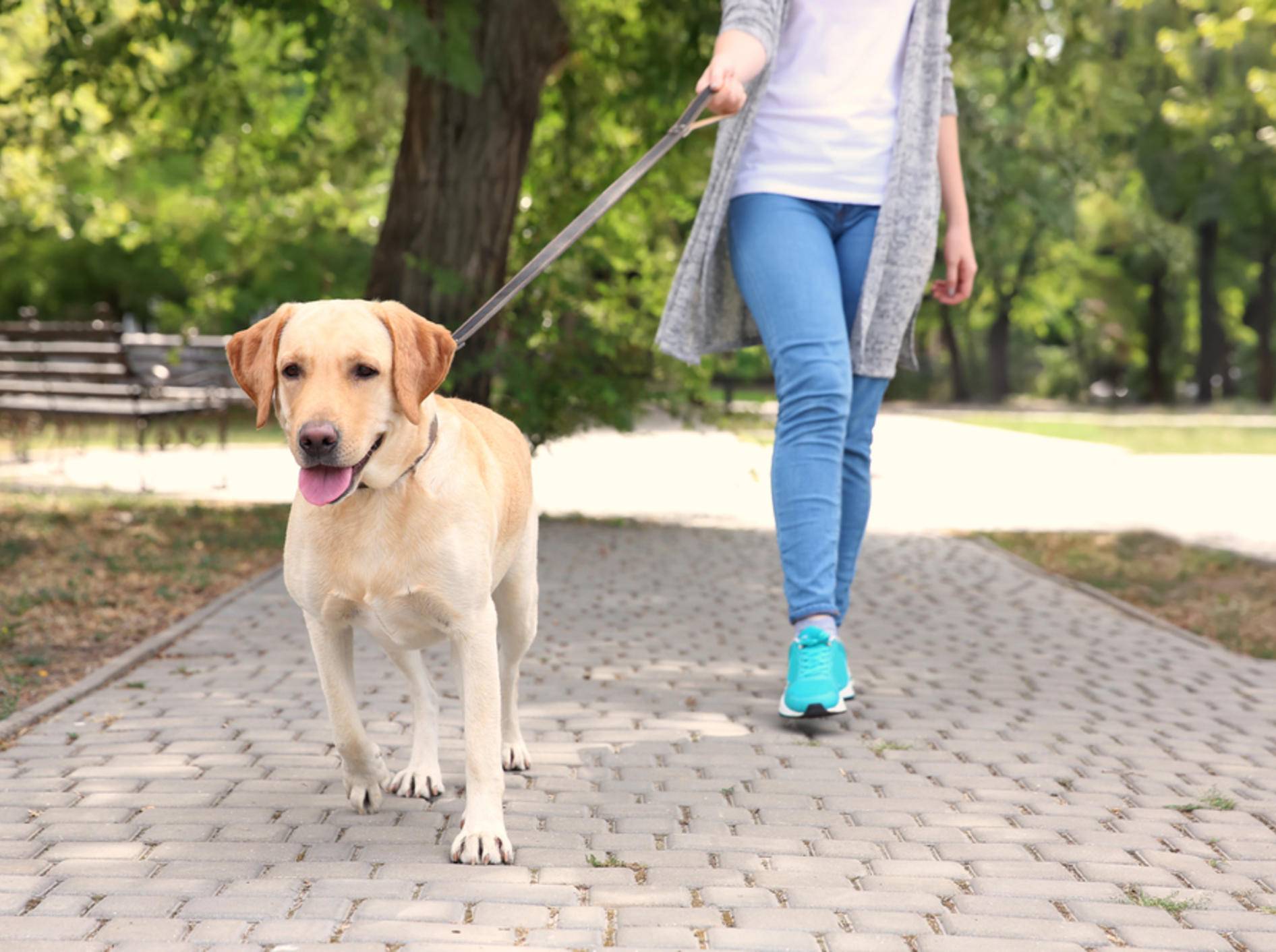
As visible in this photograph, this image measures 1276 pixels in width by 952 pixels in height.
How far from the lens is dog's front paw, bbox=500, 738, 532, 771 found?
448 centimetres

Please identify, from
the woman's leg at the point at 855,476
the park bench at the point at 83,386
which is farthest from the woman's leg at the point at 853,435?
the park bench at the point at 83,386

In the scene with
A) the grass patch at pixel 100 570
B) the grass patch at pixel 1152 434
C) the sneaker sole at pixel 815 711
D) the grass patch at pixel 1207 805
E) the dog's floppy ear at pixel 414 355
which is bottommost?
the grass patch at pixel 1152 434

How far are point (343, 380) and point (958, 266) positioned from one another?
294cm

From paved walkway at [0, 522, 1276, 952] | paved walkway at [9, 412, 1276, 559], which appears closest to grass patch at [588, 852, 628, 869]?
paved walkway at [0, 522, 1276, 952]

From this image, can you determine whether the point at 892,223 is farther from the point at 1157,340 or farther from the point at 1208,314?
the point at 1157,340

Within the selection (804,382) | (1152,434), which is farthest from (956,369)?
(804,382)

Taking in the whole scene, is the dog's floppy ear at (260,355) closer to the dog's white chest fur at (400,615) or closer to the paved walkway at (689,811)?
the dog's white chest fur at (400,615)

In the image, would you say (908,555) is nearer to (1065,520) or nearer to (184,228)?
(1065,520)

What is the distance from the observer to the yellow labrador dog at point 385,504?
11.0ft

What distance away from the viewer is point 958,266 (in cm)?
557

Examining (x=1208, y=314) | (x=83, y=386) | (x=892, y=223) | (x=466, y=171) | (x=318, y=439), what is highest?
(x=466, y=171)

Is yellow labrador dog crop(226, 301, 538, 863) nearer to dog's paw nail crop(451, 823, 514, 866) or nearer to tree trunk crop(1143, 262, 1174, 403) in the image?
dog's paw nail crop(451, 823, 514, 866)

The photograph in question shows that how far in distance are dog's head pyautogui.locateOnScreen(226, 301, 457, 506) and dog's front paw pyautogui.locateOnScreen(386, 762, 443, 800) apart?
1.06 m

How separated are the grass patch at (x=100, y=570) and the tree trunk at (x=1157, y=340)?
141 ft
